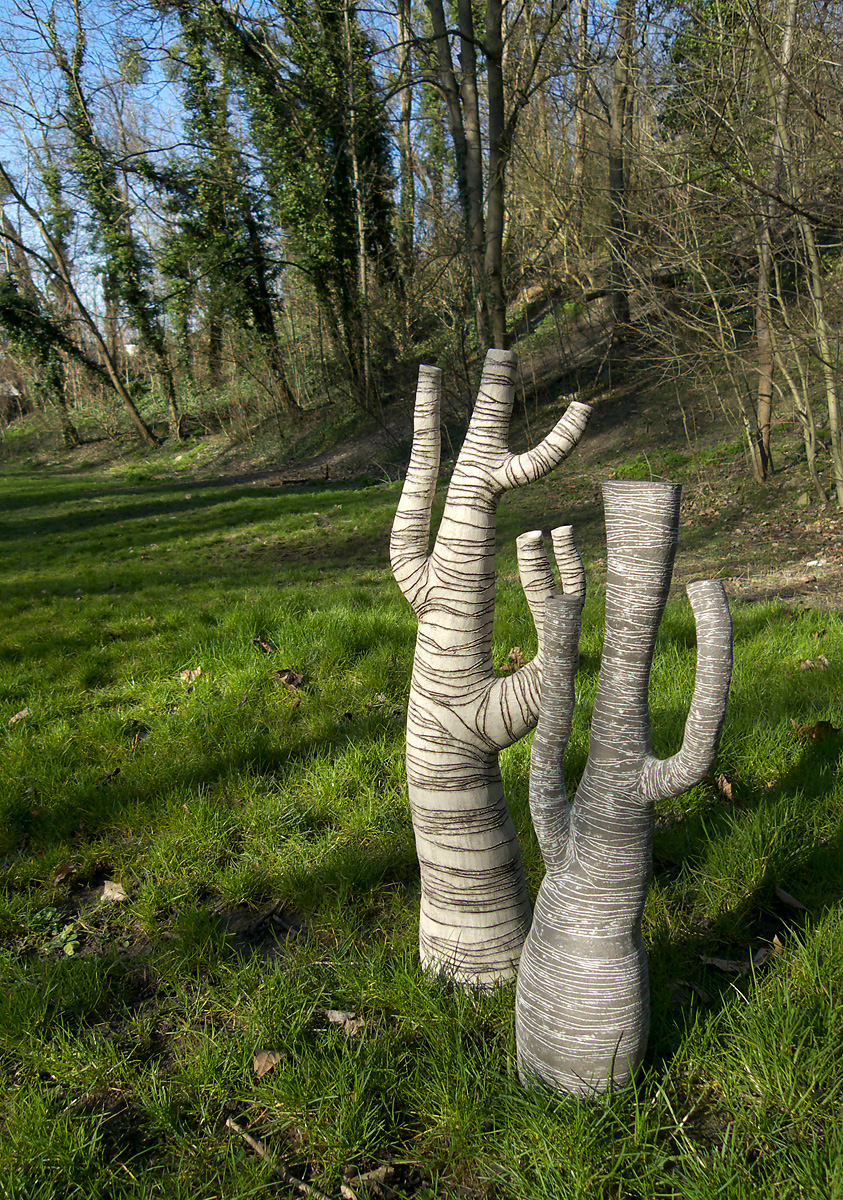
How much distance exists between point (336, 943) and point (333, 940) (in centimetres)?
5

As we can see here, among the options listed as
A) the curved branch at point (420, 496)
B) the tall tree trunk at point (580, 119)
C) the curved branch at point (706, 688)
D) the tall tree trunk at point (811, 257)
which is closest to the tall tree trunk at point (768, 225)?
the tall tree trunk at point (811, 257)

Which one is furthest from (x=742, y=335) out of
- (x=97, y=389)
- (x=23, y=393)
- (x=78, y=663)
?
(x=23, y=393)

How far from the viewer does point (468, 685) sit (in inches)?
72.9

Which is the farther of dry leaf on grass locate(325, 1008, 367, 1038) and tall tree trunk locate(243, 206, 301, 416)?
tall tree trunk locate(243, 206, 301, 416)

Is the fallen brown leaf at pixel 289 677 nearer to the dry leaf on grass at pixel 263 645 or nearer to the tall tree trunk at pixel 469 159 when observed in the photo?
the dry leaf on grass at pixel 263 645

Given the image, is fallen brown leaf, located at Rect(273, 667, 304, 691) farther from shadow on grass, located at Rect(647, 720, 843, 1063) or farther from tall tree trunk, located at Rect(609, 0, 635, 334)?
tall tree trunk, located at Rect(609, 0, 635, 334)

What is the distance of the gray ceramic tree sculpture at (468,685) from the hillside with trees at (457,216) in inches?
129

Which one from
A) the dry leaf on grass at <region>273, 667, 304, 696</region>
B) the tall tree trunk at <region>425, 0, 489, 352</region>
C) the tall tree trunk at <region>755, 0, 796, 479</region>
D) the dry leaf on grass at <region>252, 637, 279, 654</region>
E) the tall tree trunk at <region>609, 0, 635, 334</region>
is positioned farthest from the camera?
the tall tree trunk at <region>425, 0, 489, 352</region>

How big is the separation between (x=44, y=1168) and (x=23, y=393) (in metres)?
43.3

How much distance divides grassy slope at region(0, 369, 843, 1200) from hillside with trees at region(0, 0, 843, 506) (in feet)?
11.3

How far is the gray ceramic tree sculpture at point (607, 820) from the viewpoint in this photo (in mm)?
1429

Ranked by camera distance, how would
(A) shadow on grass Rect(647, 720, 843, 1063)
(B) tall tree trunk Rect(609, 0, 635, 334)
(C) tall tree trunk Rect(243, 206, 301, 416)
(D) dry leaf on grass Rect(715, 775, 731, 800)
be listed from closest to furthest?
(A) shadow on grass Rect(647, 720, 843, 1063), (D) dry leaf on grass Rect(715, 775, 731, 800), (B) tall tree trunk Rect(609, 0, 635, 334), (C) tall tree trunk Rect(243, 206, 301, 416)

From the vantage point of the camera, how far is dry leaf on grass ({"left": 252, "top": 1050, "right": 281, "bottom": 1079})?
5.86 feet

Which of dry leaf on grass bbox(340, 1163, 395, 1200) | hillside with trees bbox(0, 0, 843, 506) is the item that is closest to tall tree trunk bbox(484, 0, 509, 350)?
hillside with trees bbox(0, 0, 843, 506)
